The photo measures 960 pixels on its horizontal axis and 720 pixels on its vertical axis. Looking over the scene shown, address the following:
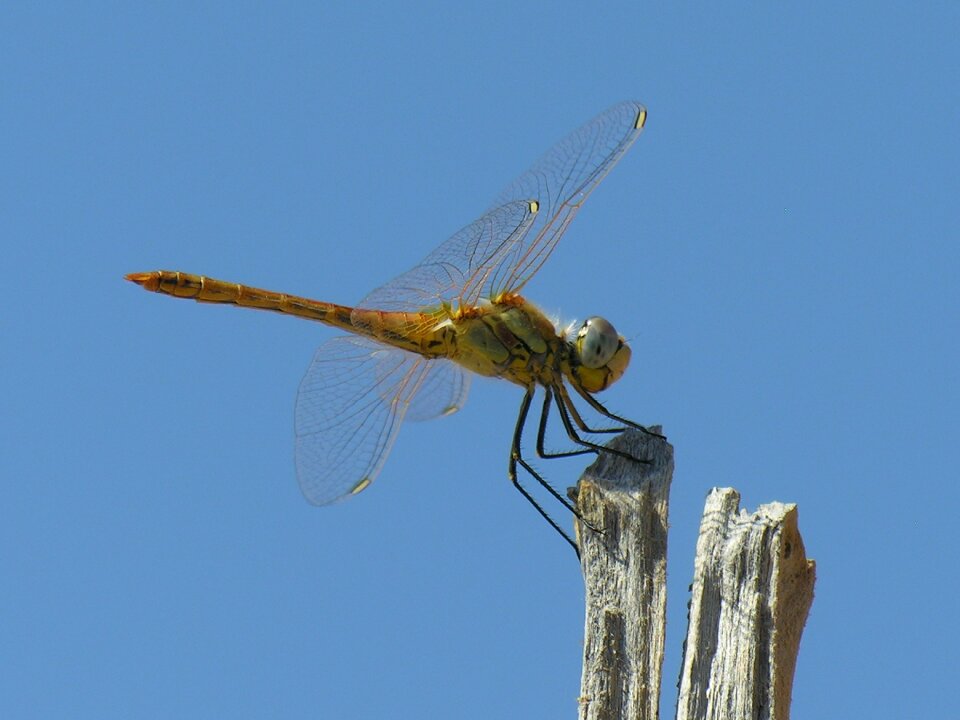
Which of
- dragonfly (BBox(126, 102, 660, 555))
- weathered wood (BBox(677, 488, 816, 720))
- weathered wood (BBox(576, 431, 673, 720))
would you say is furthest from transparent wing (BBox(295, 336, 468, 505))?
weathered wood (BBox(677, 488, 816, 720))

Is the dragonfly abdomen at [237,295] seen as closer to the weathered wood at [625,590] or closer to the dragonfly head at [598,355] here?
the dragonfly head at [598,355]

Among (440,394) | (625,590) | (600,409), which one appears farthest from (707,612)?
(440,394)

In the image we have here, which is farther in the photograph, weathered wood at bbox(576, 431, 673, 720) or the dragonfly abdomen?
the dragonfly abdomen

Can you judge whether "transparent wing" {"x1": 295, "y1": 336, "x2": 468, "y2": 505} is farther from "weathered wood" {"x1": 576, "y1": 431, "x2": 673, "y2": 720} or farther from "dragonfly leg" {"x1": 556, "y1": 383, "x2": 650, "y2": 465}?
"weathered wood" {"x1": 576, "y1": 431, "x2": 673, "y2": 720}

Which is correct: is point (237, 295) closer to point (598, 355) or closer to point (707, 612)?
point (598, 355)

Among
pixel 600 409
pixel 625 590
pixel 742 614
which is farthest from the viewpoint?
pixel 600 409

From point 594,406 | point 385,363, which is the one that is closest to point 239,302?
point 385,363

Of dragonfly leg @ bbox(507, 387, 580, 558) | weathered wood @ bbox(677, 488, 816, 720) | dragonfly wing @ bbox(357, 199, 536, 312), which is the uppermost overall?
dragonfly wing @ bbox(357, 199, 536, 312)
